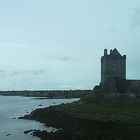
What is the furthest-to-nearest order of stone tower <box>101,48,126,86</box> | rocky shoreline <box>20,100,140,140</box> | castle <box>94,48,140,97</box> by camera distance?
stone tower <box>101,48,126,86</box>
castle <box>94,48,140,97</box>
rocky shoreline <box>20,100,140,140</box>

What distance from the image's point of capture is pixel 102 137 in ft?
121

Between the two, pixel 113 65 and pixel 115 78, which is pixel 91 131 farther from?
pixel 113 65

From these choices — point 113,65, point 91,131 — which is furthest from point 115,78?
point 91,131

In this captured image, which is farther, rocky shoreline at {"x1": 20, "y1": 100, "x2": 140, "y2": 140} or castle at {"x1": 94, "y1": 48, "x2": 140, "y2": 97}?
castle at {"x1": 94, "y1": 48, "x2": 140, "y2": 97}

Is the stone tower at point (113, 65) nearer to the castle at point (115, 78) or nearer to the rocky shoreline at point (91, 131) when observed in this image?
the castle at point (115, 78)

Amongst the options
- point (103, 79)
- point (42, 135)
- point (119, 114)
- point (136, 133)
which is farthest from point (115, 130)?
point (103, 79)

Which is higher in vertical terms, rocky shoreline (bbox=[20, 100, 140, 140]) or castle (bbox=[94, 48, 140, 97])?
castle (bbox=[94, 48, 140, 97])

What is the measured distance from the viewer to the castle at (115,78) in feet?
243

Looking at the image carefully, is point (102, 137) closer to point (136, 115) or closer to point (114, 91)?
point (136, 115)

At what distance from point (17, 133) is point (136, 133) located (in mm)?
18385

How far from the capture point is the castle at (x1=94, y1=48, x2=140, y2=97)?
74.0 metres

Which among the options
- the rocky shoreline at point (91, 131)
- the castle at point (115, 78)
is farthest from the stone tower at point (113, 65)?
the rocky shoreline at point (91, 131)

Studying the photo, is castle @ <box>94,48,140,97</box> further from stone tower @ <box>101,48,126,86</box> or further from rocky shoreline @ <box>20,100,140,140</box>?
rocky shoreline @ <box>20,100,140,140</box>

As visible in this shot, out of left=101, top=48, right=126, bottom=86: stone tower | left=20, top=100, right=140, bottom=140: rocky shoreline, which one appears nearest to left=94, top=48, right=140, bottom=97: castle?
left=101, top=48, right=126, bottom=86: stone tower
